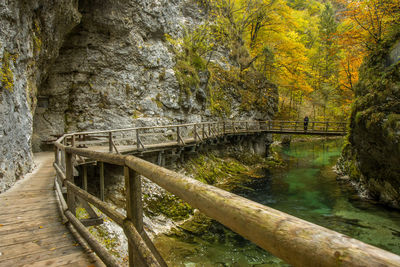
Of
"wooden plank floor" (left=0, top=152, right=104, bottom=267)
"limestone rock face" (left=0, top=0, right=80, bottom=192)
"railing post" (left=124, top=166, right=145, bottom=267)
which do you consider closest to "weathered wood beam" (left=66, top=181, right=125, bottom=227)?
"railing post" (left=124, top=166, right=145, bottom=267)

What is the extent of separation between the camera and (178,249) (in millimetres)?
7398

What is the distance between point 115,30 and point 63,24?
3.73 m

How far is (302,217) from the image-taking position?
32.3 feet

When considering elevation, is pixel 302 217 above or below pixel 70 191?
below

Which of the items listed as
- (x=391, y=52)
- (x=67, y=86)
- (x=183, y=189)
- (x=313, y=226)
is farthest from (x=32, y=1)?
(x=391, y=52)

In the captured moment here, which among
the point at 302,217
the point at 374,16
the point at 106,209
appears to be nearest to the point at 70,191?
the point at 106,209

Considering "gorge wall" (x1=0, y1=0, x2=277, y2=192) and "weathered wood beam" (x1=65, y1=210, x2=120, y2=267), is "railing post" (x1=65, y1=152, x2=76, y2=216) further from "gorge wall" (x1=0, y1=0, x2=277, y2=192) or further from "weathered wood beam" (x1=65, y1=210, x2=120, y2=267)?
"gorge wall" (x1=0, y1=0, x2=277, y2=192)

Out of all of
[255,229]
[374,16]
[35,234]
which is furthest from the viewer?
[374,16]

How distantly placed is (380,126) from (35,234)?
1235 centimetres

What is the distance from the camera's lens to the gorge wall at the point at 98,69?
906 centimetres

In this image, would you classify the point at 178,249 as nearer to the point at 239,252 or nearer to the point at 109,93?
the point at 239,252

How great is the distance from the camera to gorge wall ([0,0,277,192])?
9062 mm

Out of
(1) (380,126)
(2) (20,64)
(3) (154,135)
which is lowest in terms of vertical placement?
(3) (154,135)

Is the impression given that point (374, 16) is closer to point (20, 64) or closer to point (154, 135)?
point (154, 135)
